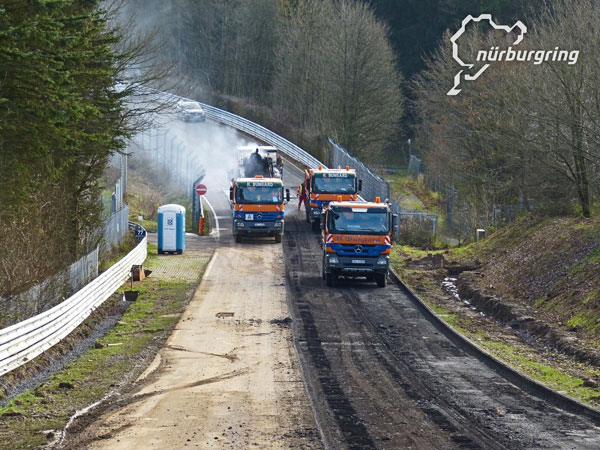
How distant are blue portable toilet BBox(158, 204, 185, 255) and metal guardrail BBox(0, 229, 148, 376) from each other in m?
8.01

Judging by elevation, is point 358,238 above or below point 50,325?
above

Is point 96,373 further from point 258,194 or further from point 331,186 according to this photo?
point 331,186

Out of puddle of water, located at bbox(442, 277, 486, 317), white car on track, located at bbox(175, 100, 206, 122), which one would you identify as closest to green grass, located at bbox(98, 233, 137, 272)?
puddle of water, located at bbox(442, 277, 486, 317)

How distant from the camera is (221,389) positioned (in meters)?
15.5

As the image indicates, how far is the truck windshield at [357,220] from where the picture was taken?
89.4ft

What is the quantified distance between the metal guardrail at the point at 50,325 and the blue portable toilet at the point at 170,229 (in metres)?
8.01

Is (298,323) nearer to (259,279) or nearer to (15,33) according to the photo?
(259,279)

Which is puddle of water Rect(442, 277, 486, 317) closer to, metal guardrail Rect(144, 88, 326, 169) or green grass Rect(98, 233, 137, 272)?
green grass Rect(98, 233, 137, 272)

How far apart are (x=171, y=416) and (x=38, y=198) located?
12.1 meters

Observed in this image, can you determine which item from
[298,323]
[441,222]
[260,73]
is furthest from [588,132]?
[260,73]

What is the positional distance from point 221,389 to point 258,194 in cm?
2180

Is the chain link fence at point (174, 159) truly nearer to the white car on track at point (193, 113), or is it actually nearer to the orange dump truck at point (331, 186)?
the white car on track at point (193, 113)

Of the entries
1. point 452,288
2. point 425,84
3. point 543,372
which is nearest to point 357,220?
point 452,288

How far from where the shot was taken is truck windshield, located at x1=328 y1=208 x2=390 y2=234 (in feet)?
89.4
